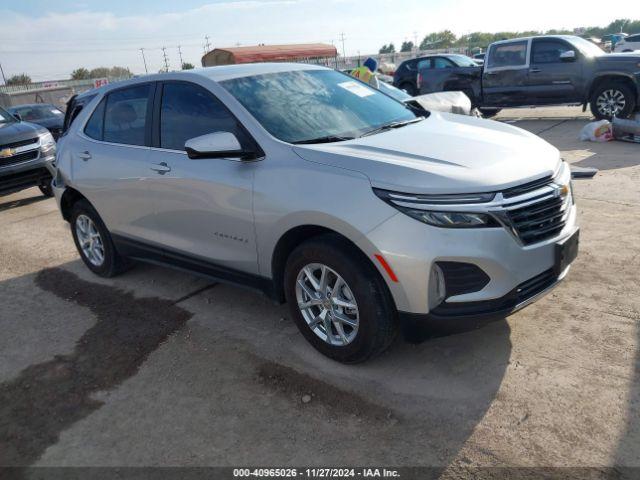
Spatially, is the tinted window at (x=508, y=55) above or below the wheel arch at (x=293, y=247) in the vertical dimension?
above

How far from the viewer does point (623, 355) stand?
3246 mm

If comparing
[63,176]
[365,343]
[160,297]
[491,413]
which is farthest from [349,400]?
[63,176]

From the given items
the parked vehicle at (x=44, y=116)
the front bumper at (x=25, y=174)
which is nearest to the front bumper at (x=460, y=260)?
the front bumper at (x=25, y=174)

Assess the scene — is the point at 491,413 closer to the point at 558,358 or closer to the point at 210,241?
the point at 558,358

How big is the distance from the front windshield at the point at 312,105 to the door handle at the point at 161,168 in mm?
750

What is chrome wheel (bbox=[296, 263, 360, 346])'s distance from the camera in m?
3.25

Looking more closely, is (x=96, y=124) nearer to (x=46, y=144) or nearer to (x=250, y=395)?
(x=250, y=395)

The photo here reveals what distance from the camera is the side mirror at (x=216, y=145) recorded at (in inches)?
135

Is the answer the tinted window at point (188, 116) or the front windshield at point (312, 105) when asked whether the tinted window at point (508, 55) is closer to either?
the front windshield at point (312, 105)

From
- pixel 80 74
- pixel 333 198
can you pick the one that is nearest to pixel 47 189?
pixel 333 198

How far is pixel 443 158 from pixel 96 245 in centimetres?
367

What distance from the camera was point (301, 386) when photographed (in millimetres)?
3279

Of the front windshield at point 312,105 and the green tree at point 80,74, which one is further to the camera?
the green tree at point 80,74

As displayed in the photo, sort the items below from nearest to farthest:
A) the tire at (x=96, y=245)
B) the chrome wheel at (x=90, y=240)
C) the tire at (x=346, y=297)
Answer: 1. the tire at (x=346, y=297)
2. the tire at (x=96, y=245)
3. the chrome wheel at (x=90, y=240)
